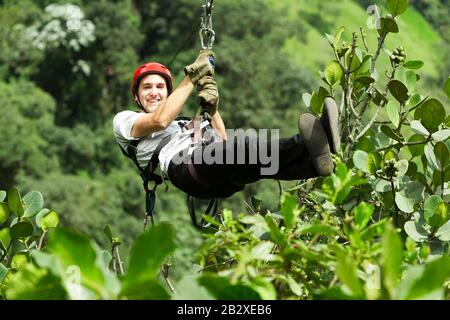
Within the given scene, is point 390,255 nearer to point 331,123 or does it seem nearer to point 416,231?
point 416,231

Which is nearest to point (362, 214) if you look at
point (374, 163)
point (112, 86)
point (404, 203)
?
point (404, 203)

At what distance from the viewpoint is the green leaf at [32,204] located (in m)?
3.14

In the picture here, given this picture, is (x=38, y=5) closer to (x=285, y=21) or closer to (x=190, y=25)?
(x=190, y=25)

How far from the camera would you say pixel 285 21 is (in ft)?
165

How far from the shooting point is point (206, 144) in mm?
3881

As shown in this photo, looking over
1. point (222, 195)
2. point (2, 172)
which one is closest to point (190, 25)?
point (2, 172)

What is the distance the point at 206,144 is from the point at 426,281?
2.47m

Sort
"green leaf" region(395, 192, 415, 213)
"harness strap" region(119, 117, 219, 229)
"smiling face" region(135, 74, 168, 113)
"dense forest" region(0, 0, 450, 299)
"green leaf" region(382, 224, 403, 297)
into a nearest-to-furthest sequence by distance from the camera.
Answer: "green leaf" region(382, 224, 403, 297)
"green leaf" region(395, 192, 415, 213)
"harness strap" region(119, 117, 219, 229)
"smiling face" region(135, 74, 168, 113)
"dense forest" region(0, 0, 450, 299)

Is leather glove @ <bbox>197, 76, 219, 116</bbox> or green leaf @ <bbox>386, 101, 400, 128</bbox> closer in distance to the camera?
green leaf @ <bbox>386, 101, 400, 128</bbox>

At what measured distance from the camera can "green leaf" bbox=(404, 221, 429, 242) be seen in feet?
8.54

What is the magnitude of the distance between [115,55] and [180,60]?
290 cm

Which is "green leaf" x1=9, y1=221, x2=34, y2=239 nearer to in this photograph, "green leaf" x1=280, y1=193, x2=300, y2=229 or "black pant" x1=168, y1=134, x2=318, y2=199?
"black pant" x1=168, y1=134, x2=318, y2=199

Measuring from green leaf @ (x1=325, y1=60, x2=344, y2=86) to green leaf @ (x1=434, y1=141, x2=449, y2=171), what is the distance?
0.67m

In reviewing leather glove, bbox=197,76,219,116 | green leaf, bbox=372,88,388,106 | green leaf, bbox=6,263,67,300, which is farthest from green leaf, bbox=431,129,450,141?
green leaf, bbox=6,263,67,300
